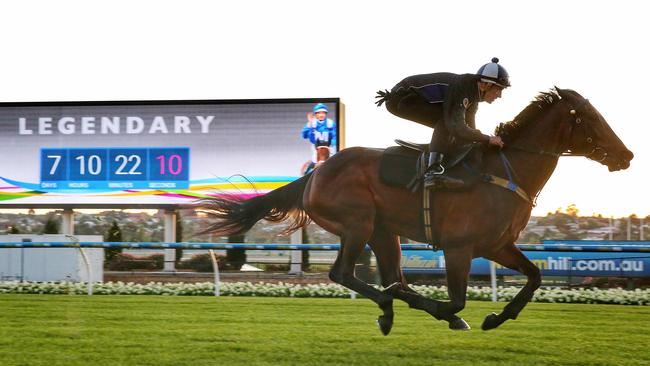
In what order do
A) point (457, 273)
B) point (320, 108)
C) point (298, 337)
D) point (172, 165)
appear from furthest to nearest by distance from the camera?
point (172, 165) < point (320, 108) < point (298, 337) < point (457, 273)

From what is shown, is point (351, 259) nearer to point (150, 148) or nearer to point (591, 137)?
point (591, 137)

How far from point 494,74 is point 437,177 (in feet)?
2.58

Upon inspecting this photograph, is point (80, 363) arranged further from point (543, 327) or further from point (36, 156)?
point (36, 156)

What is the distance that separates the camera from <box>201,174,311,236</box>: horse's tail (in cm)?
670

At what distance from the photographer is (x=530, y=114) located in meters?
6.05

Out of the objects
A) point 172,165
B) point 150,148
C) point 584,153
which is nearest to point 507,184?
point 584,153

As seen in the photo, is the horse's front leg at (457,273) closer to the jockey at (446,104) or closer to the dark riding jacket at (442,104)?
the jockey at (446,104)

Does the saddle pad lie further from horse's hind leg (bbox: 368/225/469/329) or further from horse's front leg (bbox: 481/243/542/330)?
horse's front leg (bbox: 481/243/542/330)

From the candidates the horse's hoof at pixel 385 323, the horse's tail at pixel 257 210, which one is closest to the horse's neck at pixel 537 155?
the horse's hoof at pixel 385 323

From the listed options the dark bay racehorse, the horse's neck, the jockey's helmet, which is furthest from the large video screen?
the jockey's helmet

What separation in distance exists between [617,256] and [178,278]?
343 inches

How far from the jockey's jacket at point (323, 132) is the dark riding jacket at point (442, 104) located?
11624mm

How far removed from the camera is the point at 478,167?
5805 mm

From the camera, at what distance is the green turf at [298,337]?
5.44 metres
